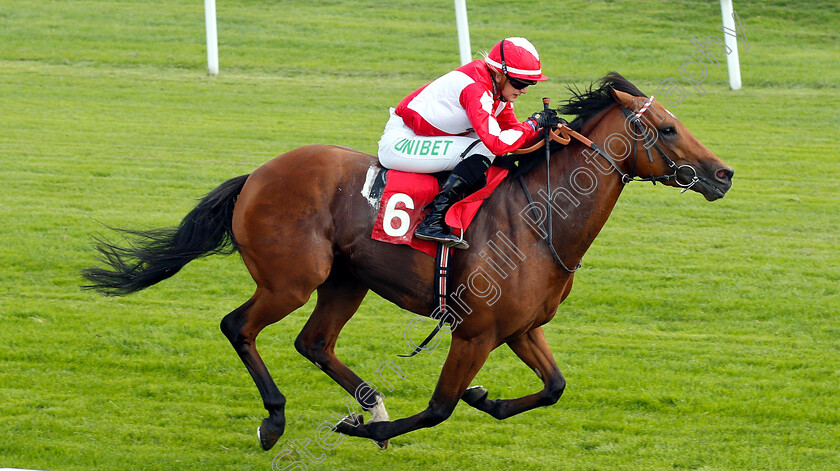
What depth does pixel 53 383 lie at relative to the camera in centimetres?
572

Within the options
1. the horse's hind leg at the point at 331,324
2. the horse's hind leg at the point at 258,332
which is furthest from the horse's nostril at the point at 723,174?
the horse's hind leg at the point at 258,332

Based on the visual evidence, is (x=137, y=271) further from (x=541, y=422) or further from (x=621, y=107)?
(x=621, y=107)

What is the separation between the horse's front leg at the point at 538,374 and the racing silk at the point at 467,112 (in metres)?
1.09

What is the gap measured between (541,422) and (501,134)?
6.23 feet

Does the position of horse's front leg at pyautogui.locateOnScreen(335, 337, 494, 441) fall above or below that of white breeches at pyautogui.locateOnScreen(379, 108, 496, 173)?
below

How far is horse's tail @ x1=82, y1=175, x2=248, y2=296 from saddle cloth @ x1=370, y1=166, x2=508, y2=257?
0.89 m

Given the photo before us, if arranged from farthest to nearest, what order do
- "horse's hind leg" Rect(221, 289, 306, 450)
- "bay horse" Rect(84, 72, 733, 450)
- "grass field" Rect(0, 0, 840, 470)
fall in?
"grass field" Rect(0, 0, 840, 470)
"horse's hind leg" Rect(221, 289, 306, 450)
"bay horse" Rect(84, 72, 733, 450)

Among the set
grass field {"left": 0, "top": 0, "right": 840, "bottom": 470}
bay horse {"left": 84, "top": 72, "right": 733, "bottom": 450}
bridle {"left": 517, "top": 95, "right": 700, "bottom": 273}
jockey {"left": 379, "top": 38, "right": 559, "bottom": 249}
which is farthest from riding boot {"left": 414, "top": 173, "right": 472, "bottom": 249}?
grass field {"left": 0, "top": 0, "right": 840, "bottom": 470}

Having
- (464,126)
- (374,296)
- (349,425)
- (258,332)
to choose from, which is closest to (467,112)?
(464,126)

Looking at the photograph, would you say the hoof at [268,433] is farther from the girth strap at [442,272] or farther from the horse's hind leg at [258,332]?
the girth strap at [442,272]

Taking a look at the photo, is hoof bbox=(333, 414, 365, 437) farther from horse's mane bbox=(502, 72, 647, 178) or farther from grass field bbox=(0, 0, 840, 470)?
horse's mane bbox=(502, 72, 647, 178)

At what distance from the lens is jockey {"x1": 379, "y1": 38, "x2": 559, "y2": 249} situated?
4.46m

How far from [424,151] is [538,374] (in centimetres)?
136

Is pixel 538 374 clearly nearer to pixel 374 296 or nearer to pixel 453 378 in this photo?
pixel 453 378
